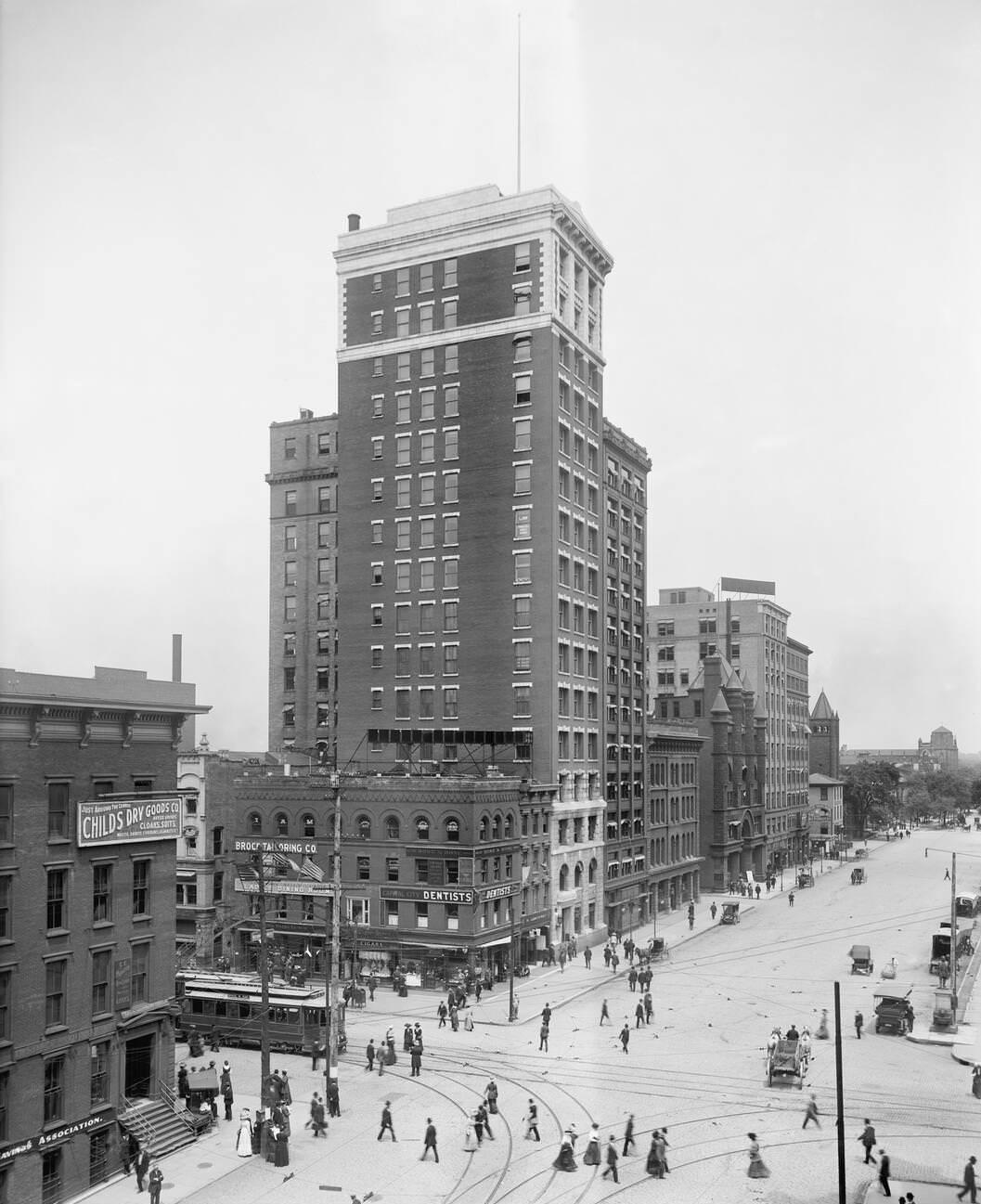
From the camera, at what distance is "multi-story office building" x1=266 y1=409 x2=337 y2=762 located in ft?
325

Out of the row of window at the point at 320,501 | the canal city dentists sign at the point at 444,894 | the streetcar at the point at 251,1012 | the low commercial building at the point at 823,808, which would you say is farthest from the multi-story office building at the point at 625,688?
the low commercial building at the point at 823,808

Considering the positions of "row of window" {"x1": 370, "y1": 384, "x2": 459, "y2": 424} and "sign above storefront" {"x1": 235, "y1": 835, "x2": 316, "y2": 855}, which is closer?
"sign above storefront" {"x1": 235, "y1": 835, "x2": 316, "y2": 855}

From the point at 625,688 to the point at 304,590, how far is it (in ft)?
96.2

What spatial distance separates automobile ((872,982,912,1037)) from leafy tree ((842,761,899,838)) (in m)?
130

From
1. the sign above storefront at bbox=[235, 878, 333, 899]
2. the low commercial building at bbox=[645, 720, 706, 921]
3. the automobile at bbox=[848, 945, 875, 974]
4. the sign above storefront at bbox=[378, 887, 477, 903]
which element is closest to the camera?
the sign above storefront at bbox=[378, 887, 477, 903]

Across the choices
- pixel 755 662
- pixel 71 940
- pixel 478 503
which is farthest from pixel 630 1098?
pixel 755 662

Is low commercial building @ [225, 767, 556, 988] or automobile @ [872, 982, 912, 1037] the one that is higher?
low commercial building @ [225, 767, 556, 988]

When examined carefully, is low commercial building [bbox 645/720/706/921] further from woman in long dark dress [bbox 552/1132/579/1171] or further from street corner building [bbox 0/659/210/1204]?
street corner building [bbox 0/659/210/1204]

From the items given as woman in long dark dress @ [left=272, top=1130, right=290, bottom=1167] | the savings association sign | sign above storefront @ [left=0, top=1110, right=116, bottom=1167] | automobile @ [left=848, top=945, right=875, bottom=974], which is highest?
the savings association sign

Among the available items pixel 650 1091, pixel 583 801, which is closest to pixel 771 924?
pixel 583 801

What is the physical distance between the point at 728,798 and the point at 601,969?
1855 inches

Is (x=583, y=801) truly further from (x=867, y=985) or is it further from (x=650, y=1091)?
(x=650, y=1091)

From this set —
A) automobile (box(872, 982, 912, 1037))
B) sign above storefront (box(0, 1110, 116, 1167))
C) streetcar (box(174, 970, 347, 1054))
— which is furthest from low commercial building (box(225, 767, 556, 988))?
sign above storefront (box(0, 1110, 116, 1167))

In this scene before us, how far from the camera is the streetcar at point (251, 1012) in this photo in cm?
5016
